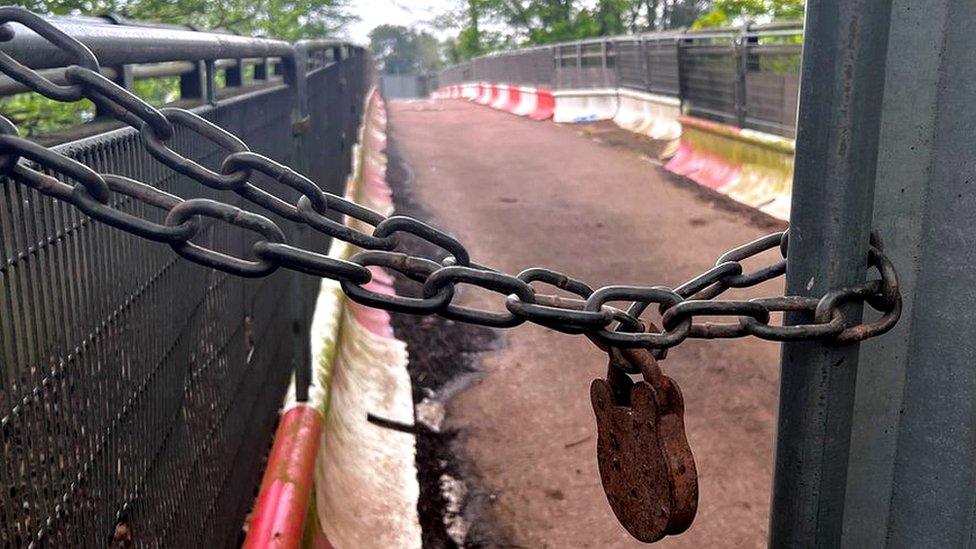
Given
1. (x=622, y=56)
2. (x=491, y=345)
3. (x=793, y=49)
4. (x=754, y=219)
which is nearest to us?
(x=491, y=345)

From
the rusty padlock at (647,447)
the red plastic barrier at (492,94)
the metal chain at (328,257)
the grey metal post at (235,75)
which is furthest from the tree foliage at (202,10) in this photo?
the red plastic barrier at (492,94)

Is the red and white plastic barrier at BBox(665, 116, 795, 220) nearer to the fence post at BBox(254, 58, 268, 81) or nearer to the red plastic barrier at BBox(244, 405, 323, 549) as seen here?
the fence post at BBox(254, 58, 268, 81)

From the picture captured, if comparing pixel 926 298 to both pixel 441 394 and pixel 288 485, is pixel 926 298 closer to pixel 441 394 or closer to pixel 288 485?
pixel 288 485

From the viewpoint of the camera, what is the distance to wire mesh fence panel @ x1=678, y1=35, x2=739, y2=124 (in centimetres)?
1355

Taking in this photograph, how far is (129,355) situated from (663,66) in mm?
16018

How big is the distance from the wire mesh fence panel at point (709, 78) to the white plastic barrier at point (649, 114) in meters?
0.59

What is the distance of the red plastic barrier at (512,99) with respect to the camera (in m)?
30.7

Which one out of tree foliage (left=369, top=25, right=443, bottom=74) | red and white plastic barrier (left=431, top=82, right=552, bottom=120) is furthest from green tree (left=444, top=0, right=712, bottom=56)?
tree foliage (left=369, top=25, right=443, bottom=74)

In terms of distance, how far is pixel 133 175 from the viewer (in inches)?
97.7

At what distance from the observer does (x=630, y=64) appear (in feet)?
67.4

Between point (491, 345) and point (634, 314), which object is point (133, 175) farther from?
point (491, 345)

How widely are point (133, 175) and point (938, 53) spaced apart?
65.0 inches

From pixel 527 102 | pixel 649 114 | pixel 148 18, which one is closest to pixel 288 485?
pixel 148 18

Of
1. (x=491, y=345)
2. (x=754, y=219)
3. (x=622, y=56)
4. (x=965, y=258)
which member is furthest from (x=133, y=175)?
(x=622, y=56)
